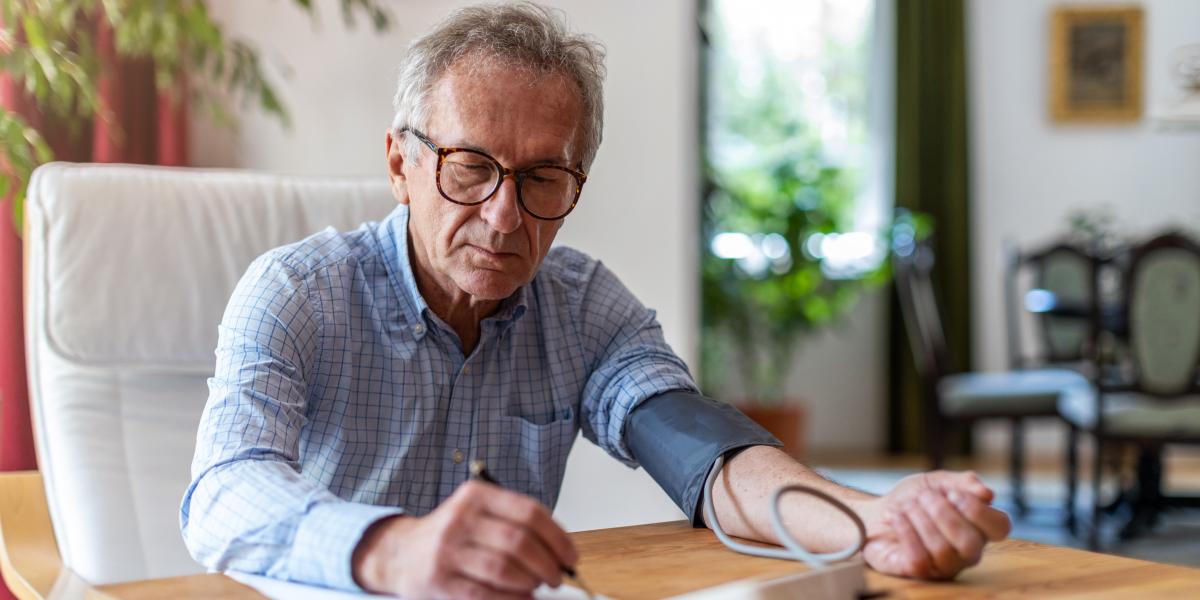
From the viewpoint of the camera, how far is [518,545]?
78 centimetres

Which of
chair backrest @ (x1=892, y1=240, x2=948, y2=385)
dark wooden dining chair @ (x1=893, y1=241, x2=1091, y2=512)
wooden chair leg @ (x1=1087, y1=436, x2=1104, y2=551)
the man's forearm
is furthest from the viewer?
chair backrest @ (x1=892, y1=240, x2=948, y2=385)

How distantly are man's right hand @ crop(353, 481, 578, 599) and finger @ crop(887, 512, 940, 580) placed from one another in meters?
0.28

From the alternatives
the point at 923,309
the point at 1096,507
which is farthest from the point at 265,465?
the point at 923,309

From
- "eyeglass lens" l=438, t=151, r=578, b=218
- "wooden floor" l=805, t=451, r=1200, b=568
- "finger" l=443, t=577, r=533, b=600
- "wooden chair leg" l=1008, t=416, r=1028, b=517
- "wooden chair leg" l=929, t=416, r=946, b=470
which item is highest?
"eyeglass lens" l=438, t=151, r=578, b=218

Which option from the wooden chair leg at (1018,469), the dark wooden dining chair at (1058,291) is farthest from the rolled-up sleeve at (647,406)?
the dark wooden dining chair at (1058,291)

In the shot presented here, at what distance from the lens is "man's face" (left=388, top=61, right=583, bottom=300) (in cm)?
117

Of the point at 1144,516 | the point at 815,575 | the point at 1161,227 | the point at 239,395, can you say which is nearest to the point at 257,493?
the point at 239,395

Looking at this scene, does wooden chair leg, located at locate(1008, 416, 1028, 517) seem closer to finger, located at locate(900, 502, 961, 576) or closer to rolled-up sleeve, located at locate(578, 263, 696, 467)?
rolled-up sleeve, located at locate(578, 263, 696, 467)

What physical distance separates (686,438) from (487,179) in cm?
33

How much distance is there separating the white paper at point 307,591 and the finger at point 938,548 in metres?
0.26

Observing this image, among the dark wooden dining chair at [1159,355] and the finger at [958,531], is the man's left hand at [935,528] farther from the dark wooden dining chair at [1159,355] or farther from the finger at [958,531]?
the dark wooden dining chair at [1159,355]

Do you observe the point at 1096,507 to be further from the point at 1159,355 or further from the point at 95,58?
the point at 95,58

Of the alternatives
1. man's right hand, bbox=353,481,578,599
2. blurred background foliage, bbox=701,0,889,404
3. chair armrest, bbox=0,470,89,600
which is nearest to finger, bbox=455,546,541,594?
man's right hand, bbox=353,481,578,599

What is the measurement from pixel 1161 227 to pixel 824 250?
1.69 meters
